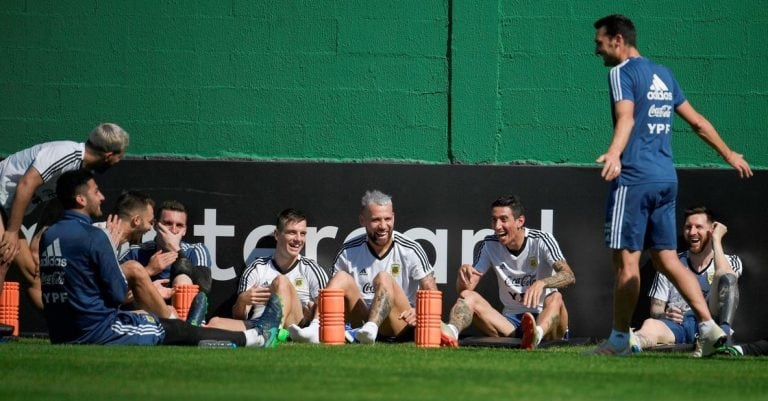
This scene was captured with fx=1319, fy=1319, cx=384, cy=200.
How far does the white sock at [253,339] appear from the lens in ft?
31.0

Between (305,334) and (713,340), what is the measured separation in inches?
133

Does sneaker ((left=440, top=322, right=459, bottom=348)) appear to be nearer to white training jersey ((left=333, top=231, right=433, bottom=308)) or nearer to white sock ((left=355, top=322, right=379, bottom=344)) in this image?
white sock ((left=355, top=322, right=379, bottom=344))

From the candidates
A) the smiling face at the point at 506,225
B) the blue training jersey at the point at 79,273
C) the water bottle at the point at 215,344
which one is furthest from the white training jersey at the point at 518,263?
the blue training jersey at the point at 79,273

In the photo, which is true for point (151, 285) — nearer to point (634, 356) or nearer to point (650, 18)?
point (634, 356)

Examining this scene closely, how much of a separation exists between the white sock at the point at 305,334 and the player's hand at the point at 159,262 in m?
1.46

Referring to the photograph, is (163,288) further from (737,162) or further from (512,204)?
(737,162)

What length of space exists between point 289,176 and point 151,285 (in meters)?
Answer: 2.26

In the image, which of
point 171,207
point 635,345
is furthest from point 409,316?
point 171,207

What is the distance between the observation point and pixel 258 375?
7.16 meters

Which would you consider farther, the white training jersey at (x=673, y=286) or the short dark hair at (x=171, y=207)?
the short dark hair at (x=171, y=207)

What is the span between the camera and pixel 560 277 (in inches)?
429

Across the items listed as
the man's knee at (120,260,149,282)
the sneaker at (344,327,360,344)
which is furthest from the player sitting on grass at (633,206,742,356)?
the man's knee at (120,260,149,282)

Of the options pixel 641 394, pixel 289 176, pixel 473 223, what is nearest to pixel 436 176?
pixel 473 223

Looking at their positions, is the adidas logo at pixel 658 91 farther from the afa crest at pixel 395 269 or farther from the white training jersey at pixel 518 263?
the afa crest at pixel 395 269
